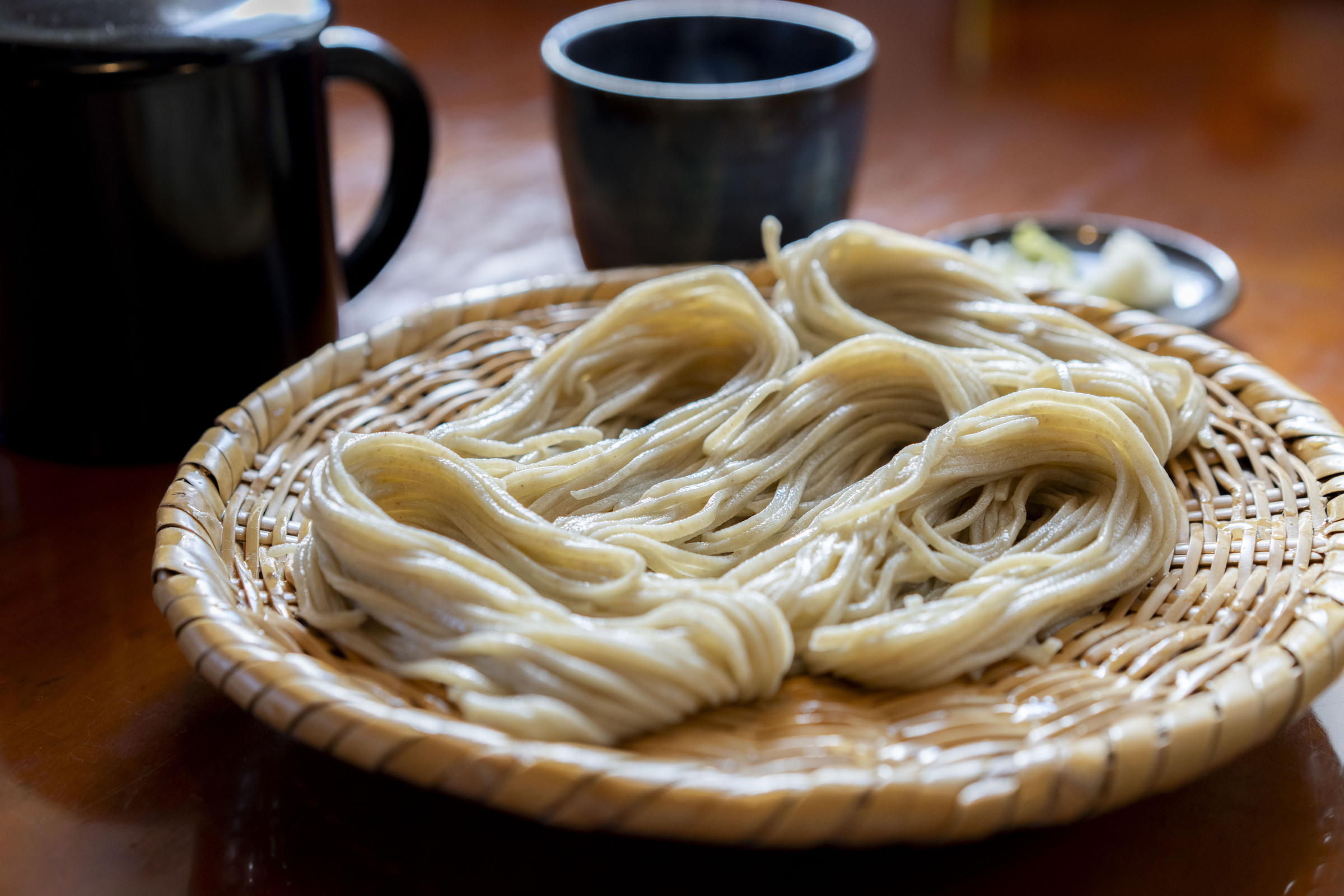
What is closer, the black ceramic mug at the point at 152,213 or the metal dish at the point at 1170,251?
the black ceramic mug at the point at 152,213

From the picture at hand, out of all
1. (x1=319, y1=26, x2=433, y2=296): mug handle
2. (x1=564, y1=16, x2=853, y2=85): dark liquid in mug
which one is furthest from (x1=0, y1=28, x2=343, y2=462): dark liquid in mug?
(x1=564, y1=16, x2=853, y2=85): dark liquid in mug

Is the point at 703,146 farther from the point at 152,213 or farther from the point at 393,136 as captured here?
the point at 152,213

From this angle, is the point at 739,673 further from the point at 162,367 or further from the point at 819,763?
the point at 162,367

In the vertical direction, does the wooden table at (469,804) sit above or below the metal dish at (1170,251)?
below

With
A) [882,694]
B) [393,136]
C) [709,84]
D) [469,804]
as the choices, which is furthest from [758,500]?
[709,84]

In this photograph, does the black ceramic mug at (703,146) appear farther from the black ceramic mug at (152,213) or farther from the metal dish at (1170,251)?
the black ceramic mug at (152,213)

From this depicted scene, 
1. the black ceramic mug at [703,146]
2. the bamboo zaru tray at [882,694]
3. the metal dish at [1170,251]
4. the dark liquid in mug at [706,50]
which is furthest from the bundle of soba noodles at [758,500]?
the dark liquid in mug at [706,50]

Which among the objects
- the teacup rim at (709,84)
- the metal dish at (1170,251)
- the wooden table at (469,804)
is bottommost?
the wooden table at (469,804)

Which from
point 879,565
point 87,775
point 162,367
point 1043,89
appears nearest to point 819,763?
point 879,565
